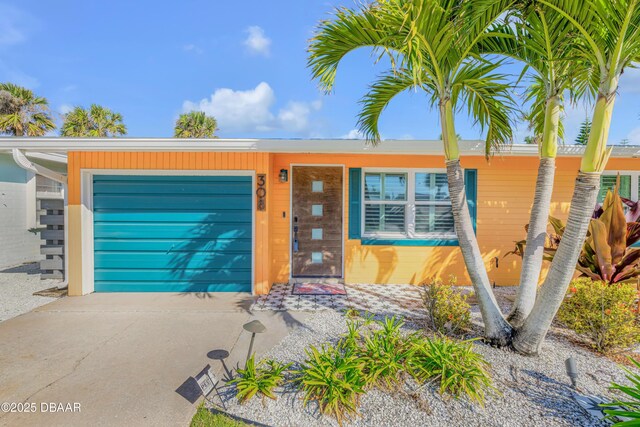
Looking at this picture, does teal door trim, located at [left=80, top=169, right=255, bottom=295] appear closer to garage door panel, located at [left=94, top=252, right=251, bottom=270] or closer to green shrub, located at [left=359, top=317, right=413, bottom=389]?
garage door panel, located at [left=94, top=252, right=251, bottom=270]

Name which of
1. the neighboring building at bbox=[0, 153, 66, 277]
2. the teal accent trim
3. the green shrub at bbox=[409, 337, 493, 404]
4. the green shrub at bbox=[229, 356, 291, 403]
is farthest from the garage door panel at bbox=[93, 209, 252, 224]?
the green shrub at bbox=[409, 337, 493, 404]

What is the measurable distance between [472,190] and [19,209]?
32.8ft

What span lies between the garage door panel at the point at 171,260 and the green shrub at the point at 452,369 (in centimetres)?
327

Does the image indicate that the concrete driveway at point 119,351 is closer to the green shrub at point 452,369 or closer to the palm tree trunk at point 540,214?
the green shrub at point 452,369

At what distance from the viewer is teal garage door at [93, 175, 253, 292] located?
4.91 meters

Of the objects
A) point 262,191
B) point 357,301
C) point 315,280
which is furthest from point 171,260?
point 357,301

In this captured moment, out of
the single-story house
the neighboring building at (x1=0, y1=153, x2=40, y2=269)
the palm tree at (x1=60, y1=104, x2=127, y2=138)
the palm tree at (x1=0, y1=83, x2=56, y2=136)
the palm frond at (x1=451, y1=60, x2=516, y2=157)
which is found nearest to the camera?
the palm frond at (x1=451, y1=60, x2=516, y2=157)

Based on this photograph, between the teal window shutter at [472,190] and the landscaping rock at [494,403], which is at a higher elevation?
the teal window shutter at [472,190]

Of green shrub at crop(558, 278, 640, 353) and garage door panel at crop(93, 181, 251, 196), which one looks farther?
garage door panel at crop(93, 181, 251, 196)

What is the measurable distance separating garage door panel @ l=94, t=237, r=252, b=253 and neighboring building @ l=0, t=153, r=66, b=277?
2.87 meters

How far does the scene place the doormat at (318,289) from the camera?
15.9 feet

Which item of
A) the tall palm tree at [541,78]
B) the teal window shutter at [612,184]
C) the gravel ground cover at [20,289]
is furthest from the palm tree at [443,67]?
the gravel ground cover at [20,289]

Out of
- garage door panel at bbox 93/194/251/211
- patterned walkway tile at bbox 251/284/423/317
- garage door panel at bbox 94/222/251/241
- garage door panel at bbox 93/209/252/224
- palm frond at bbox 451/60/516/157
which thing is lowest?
patterned walkway tile at bbox 251/284/423/317

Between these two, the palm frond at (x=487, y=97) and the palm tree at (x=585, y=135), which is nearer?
the palm frond at (x=487, y=97)
